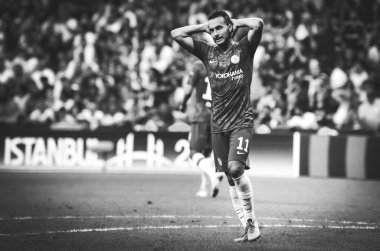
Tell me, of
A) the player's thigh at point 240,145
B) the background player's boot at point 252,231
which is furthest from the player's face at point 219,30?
the background player's boot at point 252,231

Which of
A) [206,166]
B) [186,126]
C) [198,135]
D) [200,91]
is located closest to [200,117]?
[198,135]

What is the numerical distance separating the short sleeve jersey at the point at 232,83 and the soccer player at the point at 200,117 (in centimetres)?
433

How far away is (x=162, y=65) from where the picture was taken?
2019 cm

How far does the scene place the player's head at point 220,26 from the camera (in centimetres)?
780

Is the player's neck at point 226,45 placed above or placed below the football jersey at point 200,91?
above

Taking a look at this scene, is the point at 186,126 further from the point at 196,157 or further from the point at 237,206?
the point at 237,206

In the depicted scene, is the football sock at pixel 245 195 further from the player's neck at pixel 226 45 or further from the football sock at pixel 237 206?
the player's neck at pixel 226 45

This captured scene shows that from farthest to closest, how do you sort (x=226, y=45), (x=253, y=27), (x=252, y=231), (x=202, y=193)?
(x=202, y=193) < (x=226, y=45) < (x=252, y=231) < (x=253, y=27)

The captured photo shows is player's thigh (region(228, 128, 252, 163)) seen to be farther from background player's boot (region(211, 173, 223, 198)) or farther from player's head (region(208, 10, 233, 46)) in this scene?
background player's boot (region(211, 173, 223, 198))

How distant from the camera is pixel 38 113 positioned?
1928 cm

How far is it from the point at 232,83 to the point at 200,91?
4.71 m

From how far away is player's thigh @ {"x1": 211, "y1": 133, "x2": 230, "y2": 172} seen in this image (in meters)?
8.04

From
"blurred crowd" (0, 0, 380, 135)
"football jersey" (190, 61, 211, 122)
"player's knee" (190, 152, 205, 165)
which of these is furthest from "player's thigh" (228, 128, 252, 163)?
"blurred crowd" (0, 0, 380, 135)

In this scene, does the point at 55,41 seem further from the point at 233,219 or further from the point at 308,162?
the point at 233,219
